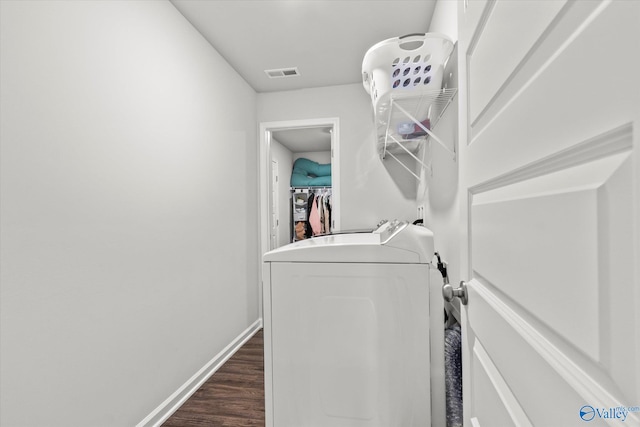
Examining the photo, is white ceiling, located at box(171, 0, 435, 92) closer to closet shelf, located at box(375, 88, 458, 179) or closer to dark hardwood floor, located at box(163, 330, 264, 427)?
closet shelf, located at box(375, 88, 458, 179)

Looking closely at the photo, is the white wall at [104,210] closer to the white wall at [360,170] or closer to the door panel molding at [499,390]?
the white wall at [360,170]

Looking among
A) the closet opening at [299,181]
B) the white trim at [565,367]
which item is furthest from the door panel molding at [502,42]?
the closet opening at [299,181]

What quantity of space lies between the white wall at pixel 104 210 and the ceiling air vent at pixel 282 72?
563 millimetres

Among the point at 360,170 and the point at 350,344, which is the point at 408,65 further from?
the point at 360,170

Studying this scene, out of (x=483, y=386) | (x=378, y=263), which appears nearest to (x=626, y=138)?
(x=483, y=386)

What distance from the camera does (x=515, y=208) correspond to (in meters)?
0.47

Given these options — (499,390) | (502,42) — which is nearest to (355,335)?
(499,390)

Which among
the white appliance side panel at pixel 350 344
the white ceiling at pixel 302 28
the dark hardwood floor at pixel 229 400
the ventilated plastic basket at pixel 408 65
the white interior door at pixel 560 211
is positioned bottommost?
the dark hardwood floor at pixel 229 400

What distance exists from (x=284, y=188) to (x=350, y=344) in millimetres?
4486

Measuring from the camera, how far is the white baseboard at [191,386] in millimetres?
1629

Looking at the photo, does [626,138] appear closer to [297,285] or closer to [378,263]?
[378,263]

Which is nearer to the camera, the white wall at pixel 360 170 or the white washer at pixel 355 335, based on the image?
the white washer at pixel 355 335

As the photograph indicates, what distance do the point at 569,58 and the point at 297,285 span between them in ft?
3.13

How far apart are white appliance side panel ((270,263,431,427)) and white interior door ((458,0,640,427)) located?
0.37 m
